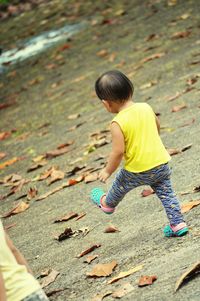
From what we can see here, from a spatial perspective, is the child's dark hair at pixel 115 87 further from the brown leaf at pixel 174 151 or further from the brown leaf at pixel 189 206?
the brown leaf at pixel 174 151

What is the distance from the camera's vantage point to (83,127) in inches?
291

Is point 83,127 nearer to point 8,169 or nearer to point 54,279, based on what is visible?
point 8,169

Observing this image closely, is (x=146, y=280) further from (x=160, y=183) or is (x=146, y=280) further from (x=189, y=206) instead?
(x=189, y=206)

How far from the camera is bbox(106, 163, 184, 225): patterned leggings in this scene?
3791mm

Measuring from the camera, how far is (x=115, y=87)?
3.71 m

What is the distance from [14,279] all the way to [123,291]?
887mm

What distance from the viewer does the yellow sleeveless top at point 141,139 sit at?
3723mm

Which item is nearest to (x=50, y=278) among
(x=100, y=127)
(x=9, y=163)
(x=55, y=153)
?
(x=55, y=153)

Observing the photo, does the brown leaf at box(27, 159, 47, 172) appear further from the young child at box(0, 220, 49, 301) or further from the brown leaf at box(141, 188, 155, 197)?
the young child at box(0, 220, 49, 301)

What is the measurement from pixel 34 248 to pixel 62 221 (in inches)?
15.7

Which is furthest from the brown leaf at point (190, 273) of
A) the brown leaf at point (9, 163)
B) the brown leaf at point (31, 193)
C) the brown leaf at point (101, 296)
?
the brown leaf at point (9, 163)

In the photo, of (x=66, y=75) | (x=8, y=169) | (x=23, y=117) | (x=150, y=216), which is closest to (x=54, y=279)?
(x=150, y=216)

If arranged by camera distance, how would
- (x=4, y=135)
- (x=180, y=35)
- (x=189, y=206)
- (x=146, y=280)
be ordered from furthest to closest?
(x=180, y=35), (x=4, y=135), (x=189, y=206), (x=146, y=280)

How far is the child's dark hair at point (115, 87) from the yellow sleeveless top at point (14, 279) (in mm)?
1333
